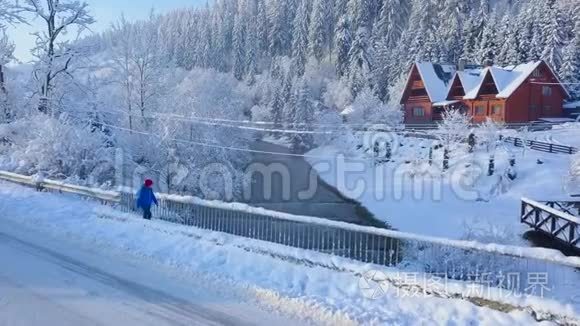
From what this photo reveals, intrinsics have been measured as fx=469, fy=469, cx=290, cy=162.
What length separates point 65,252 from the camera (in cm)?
928

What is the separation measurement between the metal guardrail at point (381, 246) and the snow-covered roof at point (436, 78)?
44.0 m

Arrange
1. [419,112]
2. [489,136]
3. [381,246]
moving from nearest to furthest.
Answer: [381,246] < [489,136] < [419,112]

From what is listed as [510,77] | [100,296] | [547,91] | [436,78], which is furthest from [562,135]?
[100,296]

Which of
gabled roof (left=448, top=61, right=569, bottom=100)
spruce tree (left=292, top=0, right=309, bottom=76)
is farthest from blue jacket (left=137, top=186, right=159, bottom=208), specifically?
spruce tree (left=292, top=0, right=309, bottom=76)

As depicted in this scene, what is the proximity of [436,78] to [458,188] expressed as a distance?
26.7m

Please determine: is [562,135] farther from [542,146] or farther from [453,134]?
[453,134]

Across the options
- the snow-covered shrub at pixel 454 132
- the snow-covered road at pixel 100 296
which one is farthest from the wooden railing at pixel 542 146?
the snow-covered road at pixel 100 296

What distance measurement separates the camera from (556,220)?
19.9 meters

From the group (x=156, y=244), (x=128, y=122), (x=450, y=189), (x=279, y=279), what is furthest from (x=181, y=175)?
(x=279, y=279)

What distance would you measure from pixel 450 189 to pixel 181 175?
1708cm

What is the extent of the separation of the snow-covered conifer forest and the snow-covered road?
30.3 ft

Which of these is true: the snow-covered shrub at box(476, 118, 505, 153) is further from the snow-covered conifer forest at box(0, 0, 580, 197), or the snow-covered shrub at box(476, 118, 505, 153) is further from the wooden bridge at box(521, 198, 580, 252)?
the snow-covered conifer forest at box(0, 0, 580, 197)

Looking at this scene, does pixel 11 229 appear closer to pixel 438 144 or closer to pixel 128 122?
pixel 128 122

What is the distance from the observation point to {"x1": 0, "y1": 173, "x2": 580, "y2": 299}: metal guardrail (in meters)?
7.72
